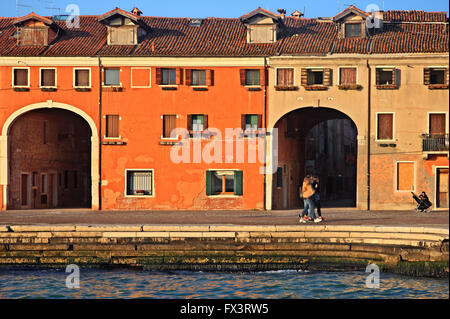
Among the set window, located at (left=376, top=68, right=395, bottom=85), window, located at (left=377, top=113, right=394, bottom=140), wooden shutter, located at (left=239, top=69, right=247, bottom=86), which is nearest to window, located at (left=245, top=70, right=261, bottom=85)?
wooden shutter, located at (left=239, top=69, right=247, bottom=86)

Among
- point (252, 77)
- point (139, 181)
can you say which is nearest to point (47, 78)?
point (139, 181)

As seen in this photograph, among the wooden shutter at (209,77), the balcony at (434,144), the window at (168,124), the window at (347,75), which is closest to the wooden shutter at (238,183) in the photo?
the window at (168,124)

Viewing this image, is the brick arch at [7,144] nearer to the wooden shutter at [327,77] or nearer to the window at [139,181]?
the window at [139,181]

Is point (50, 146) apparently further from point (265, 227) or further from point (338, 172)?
point (338, 172)

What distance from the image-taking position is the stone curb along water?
24.5 metres

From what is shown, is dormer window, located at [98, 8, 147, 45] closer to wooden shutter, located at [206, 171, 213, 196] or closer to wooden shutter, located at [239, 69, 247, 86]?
wooden shutter, located at [239, 69, 247, 86]

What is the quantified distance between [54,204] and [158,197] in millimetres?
9334

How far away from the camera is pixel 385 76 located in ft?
136

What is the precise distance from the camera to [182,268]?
2503 cm

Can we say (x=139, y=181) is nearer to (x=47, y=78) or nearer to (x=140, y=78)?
(x=140, y=78)

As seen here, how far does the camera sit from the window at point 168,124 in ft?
139

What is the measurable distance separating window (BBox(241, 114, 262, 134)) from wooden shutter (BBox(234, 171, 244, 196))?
2.38 meters

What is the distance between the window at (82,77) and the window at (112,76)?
966 mm
